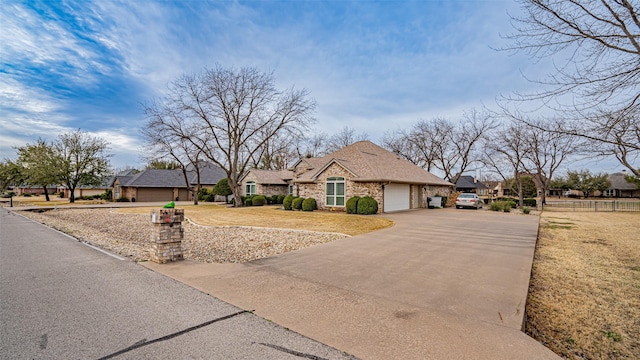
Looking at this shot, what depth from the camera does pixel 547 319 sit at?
4367 mm

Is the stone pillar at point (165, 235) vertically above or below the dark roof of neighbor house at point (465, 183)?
below

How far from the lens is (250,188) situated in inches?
1291

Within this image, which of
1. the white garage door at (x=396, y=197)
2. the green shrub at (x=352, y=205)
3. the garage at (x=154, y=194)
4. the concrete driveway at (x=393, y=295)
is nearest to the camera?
the concrete driveway at (x=393, y=295)

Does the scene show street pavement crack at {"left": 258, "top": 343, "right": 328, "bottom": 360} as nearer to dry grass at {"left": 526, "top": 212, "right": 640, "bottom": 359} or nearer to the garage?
dry grass at {"left": 526, "top": 212, "right": 640, "bottom": 359}

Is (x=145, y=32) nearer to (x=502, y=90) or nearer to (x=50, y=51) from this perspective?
(x=50, y=51)

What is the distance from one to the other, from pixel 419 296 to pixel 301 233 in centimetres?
713

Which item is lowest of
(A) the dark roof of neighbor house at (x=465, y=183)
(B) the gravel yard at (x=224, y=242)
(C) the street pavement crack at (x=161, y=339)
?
(B) the gravel yard at (x=224, y=242)

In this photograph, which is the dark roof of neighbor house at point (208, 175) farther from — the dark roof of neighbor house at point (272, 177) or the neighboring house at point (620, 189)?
the neighboring house at point (620, 189)

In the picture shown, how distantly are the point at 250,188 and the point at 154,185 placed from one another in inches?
633

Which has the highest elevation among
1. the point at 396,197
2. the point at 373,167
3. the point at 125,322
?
the point at 373,167

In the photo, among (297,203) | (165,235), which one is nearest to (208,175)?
(297,203)

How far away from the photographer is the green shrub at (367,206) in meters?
18.6

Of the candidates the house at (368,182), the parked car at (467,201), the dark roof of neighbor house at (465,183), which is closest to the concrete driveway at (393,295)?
Answer: the house at (368,182)

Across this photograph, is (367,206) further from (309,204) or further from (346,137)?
(346,137)
